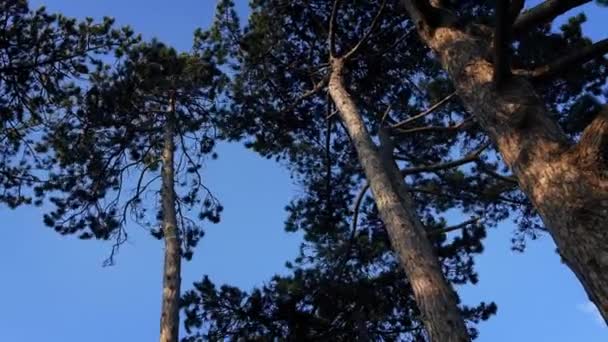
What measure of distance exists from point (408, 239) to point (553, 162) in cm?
303

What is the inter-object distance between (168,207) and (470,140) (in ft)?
15.7

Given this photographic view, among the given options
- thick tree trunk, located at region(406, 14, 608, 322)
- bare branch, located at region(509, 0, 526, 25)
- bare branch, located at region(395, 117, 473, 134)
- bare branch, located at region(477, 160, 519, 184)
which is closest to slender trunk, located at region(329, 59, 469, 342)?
bare branch, located at region(395, 117, 473, 134)

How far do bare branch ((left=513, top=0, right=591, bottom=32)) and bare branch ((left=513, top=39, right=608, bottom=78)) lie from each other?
0.41m

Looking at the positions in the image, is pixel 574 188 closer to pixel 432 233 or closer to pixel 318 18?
pixel 432 233

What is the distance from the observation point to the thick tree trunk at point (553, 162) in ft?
9.62

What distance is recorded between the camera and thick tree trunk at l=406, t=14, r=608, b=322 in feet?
9.62

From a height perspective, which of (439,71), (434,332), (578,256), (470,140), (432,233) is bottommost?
(578,256)

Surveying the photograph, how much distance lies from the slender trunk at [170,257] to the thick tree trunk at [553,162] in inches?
184

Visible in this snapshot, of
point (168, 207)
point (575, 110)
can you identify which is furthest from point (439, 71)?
point (575, 110)

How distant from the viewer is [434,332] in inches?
206

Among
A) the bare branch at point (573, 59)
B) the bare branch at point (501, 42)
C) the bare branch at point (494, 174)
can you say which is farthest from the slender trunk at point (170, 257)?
the bare branch at point (573, 59)

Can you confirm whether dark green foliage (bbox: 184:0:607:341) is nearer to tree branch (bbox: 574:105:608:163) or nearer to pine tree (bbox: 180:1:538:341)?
pine tree (bbox: 180:1:538:341)

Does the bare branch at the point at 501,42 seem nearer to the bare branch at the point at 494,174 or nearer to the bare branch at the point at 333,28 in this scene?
the bare branch at the point at 494,174

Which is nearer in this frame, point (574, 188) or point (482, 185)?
point (574, 188)
